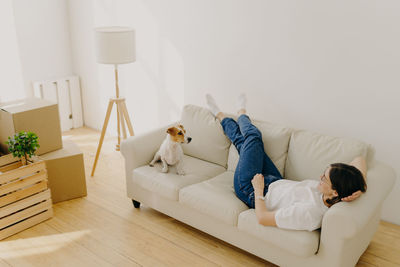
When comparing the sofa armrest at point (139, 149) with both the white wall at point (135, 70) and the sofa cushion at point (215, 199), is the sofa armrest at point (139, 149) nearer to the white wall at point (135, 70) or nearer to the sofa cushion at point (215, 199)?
the sofa cushion at point (215, 199)

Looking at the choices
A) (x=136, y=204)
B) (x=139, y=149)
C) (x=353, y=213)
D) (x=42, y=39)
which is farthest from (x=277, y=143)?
(x=42, y=39)

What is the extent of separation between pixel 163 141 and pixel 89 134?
190 centimetres

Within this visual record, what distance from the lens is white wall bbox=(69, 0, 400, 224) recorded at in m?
2.78

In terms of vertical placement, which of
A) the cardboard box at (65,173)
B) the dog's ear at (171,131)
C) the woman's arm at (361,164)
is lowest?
the cardboard box at (65,173)

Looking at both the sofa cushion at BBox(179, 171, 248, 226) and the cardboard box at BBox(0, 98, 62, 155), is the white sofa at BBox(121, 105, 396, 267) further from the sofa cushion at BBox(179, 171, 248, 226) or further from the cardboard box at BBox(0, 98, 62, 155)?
the cardboard box at BBox(0, 98, 62, 155)

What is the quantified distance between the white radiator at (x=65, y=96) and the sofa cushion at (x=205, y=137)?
2.09m

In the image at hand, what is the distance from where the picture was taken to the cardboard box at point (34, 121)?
3066mm

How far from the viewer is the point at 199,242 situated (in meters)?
2.76

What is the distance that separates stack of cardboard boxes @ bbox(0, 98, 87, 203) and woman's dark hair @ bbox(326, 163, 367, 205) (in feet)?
6.60

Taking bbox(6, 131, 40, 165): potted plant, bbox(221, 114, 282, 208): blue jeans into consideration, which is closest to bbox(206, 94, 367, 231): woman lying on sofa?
bbox(221, 114, 282, 208): blue jeans

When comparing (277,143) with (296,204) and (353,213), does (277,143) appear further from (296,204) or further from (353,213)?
(353,213)

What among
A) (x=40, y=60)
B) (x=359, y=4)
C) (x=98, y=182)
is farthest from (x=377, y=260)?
(x=40, y=60)

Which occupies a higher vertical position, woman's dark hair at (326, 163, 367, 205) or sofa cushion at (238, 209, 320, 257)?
woman's dark hair at (326, 163, 367, 205)

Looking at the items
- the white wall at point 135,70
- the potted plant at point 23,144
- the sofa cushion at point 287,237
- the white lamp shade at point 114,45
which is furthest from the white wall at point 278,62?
the potted plant at point 23,144
